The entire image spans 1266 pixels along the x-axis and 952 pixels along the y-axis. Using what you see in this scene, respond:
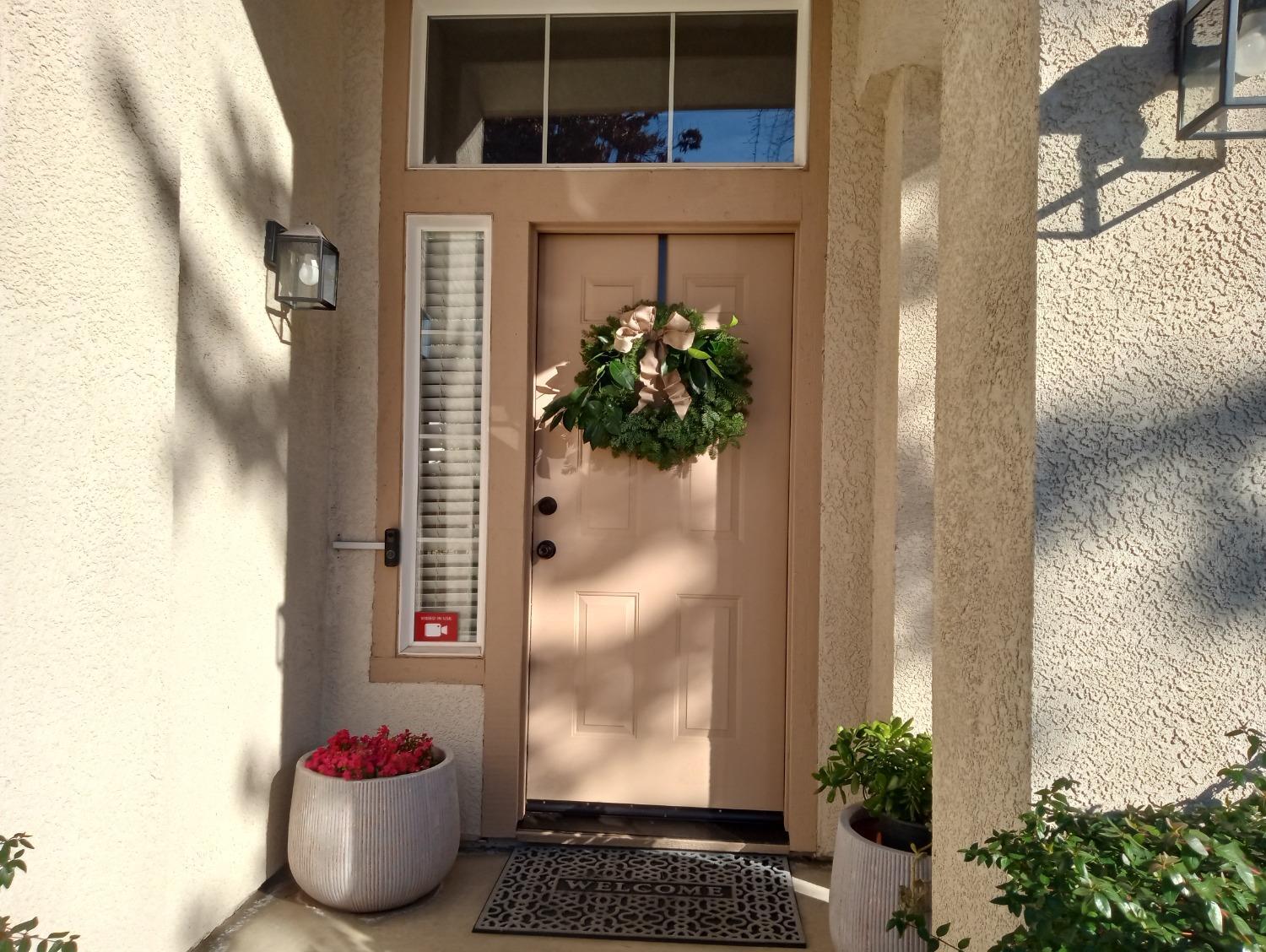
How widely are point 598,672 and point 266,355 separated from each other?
1631 mm

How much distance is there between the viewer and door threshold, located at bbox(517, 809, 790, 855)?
10.7 feet

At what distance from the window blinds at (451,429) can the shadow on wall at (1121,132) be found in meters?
2.35

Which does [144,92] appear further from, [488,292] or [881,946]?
[881,946]

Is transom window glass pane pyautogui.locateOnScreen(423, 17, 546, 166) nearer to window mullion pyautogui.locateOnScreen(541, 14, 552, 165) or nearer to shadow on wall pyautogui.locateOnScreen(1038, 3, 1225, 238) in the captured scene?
window mullion pyautogui.locateOnScreen(541, 14, 552, 165)

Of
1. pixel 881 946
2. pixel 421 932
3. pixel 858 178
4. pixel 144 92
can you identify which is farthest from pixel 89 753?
pixel 858 178

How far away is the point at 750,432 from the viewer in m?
3.39

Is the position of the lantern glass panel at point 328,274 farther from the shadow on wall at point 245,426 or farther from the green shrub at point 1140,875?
the green shrub at point 1140,875

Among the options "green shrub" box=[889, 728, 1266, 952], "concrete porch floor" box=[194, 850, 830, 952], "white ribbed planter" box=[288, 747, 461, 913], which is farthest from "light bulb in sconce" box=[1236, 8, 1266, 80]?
"white ribbed planter" box=[288, 747, 461, 913]

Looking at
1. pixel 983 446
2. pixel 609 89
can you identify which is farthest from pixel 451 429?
pixel 983 446

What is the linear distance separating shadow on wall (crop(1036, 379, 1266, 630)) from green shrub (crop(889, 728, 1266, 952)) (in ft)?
0.76

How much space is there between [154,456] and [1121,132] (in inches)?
89.1

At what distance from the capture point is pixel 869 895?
7.47 feet

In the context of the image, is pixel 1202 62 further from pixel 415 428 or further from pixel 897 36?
pixel 415 428

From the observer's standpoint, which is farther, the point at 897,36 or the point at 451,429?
the point at 451,429
